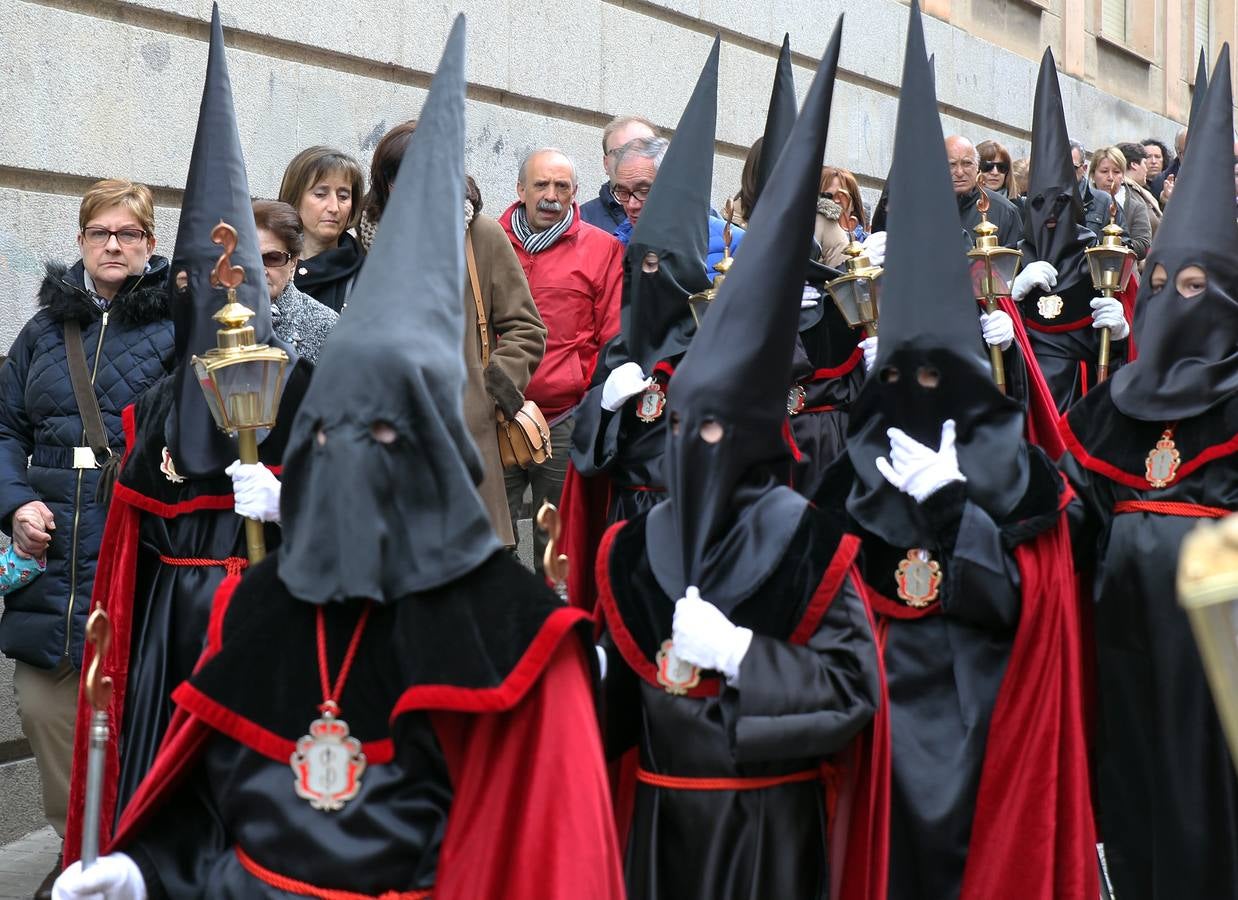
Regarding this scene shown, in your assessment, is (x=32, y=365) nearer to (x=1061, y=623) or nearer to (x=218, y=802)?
(x=218, y=802)

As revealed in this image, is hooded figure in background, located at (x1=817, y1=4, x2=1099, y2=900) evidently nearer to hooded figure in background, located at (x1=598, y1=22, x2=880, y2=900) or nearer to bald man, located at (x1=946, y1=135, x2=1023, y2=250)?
hooded figure in background, located at (x1=598, y1=22, x2=880, y2=900)

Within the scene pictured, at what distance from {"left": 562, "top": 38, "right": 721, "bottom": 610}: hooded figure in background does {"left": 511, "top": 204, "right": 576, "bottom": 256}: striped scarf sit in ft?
1.89

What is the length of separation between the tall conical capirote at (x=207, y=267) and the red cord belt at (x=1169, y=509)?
271cm

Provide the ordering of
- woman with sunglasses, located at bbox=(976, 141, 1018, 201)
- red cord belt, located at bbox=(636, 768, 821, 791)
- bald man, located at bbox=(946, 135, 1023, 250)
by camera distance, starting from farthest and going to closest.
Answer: woman with sunglasses, located at bbox=(976, 141, 1018, 201), bald man, located at bbox=(946, 135, 1023, 250), red cord belt, located at bbox=(636, 768, 821, 791)

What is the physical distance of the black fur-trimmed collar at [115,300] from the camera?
581 centimetres

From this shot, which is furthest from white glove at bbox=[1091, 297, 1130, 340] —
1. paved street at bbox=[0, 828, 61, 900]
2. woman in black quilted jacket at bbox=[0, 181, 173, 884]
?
paved street at bbox=[0, 828, 61, 900]

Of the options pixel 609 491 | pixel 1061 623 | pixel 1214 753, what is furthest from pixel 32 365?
pixel 1214 753

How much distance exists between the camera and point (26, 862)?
20.5ft

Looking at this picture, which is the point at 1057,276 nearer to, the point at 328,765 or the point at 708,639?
the point at 708,639

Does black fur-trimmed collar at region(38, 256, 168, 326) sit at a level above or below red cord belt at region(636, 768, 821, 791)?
above

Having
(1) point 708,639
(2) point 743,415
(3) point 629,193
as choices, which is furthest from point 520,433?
(1) point 708,639

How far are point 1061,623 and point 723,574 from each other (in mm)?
1386

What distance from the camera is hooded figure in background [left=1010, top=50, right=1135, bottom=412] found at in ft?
28.3

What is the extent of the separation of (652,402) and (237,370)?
248 cm
